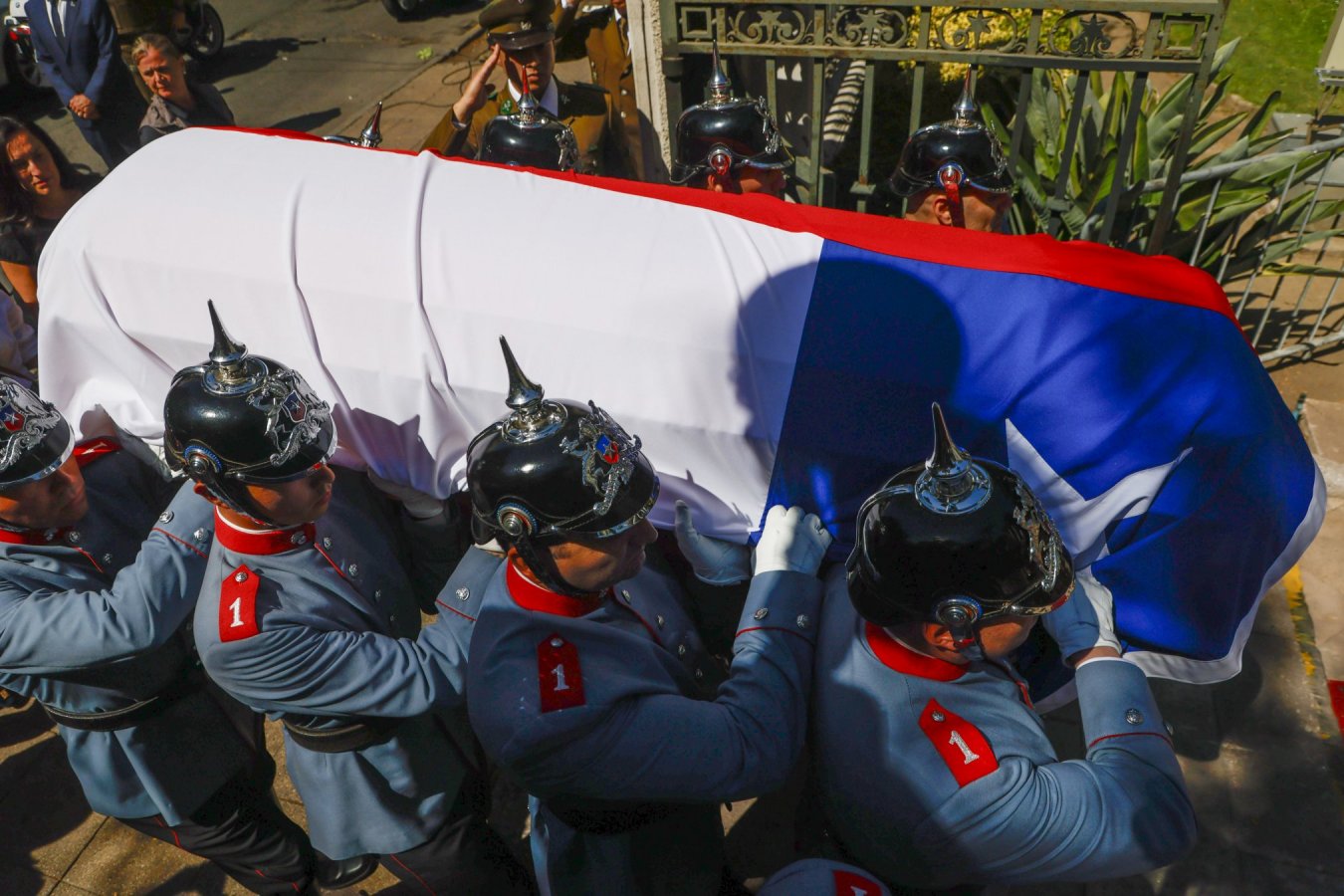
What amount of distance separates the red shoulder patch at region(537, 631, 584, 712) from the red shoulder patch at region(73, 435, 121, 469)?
1.56 metres

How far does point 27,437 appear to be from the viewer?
2.21m

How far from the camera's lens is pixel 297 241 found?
2.42m

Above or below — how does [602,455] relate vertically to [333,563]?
above

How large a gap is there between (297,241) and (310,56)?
27.8 ft

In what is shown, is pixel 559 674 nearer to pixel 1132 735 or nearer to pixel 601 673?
pixel 601 673

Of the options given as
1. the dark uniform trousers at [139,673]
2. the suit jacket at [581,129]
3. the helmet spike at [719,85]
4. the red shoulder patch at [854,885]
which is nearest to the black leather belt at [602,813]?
the red shoulder patch at [854,885]

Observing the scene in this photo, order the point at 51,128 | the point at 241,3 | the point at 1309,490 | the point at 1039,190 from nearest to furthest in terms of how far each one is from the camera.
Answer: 1. the point at 1309,490
2. the point at 1039,190
3. the point at 51,128
4. the point at 241,3

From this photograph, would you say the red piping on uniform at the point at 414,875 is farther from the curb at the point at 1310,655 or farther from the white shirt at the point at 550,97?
the white shirt at the point at 550,97

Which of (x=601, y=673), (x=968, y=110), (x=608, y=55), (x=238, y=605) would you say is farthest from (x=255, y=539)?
(x=608, y=55)

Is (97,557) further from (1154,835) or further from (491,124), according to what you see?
(1154,835)

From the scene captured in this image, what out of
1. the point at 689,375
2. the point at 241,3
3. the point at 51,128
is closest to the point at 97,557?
the point at 689,375

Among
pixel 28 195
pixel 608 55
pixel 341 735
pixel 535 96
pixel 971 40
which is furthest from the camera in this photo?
pixel 608 55

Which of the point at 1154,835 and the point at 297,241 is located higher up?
the point at 297,241

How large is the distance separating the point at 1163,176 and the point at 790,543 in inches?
136
